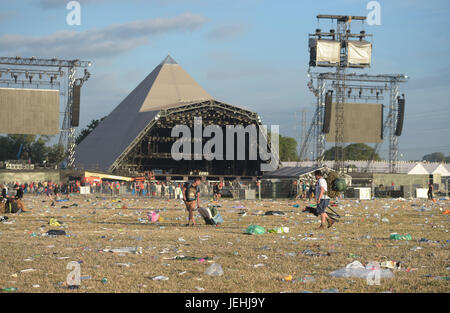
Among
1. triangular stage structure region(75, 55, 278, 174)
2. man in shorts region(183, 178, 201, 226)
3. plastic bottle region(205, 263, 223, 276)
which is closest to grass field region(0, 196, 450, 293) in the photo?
plastic bottle region(205, 263, 223, 276)

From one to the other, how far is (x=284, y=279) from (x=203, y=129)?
2467 inches

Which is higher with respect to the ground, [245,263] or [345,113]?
[345,113]

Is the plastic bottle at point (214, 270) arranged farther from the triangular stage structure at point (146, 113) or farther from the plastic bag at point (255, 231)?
the triangular stage structure at point (146, 113)

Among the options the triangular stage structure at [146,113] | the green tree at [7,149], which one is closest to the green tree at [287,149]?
the triangular stage structure at [146,113]

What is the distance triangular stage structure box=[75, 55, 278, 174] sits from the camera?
65250mm

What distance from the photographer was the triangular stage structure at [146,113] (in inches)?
2569

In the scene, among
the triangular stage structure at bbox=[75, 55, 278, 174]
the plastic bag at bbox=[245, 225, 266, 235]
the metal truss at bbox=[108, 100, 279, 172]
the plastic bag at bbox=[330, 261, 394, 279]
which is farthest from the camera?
the triangular stage structure at bbox=[75, 55, 278, 174]

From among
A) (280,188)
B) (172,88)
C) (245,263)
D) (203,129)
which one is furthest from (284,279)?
(172,88)

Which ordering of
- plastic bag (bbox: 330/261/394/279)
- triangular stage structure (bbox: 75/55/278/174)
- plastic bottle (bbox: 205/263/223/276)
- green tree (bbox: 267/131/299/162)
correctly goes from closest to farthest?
plastic bag (bbox: 330/261/394/279), plastic bottle (bbox: 205/263/223/276), triangular stage structure (bbox: 75/55/278/174), green tree (bbox: 267/131/299/162)

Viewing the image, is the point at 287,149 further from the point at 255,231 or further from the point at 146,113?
the point at 255,231

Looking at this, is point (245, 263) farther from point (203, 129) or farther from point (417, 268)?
point (203, 129)

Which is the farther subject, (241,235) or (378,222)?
(378,222)

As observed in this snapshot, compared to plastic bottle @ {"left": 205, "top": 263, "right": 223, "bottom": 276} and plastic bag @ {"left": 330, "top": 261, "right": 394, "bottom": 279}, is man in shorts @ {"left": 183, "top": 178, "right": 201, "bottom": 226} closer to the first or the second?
plastic bottle @ {"left": 205, "top": 263, "right": 223, "bottom": 276}
